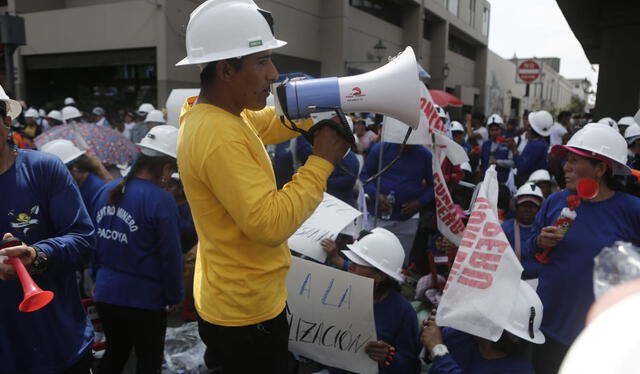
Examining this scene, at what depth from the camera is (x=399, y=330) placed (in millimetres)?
2842

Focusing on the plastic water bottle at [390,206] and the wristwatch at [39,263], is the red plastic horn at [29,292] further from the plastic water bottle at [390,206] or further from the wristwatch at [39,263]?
the plastic water bottle at [390,206]

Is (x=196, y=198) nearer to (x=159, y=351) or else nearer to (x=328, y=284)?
(x=328, y=284)

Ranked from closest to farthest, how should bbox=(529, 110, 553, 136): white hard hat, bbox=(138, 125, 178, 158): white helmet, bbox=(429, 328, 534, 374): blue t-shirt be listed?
bbox=(429, 328, 534, 374): blue t-shirt
bbox=(138, 125, 178, 158): white helmet
bbox=(529, 110, 553, 136): white hard hat

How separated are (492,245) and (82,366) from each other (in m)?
1.88

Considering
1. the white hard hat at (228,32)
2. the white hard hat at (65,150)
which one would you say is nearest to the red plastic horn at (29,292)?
the white hard hat at (228,32)

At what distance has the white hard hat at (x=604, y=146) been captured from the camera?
8.87ft

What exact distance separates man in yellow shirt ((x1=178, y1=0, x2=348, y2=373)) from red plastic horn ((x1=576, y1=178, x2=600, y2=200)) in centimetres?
170

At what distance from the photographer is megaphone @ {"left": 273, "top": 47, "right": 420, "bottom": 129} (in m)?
1.72

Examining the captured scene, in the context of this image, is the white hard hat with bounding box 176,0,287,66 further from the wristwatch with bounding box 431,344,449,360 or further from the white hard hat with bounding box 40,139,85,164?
the white hard hat with bounding box 40,139,85,164

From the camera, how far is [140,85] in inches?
639

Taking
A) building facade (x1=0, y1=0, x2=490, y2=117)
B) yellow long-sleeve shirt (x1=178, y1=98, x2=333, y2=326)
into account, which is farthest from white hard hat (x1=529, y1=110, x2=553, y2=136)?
building facade (x1=0, y1=0, x2=490, y2=117)

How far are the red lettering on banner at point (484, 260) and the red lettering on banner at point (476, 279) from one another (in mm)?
29

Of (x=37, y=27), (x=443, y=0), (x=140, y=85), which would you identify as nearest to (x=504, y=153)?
(x=140, y=85)

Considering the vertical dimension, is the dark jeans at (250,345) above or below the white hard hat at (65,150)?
below
